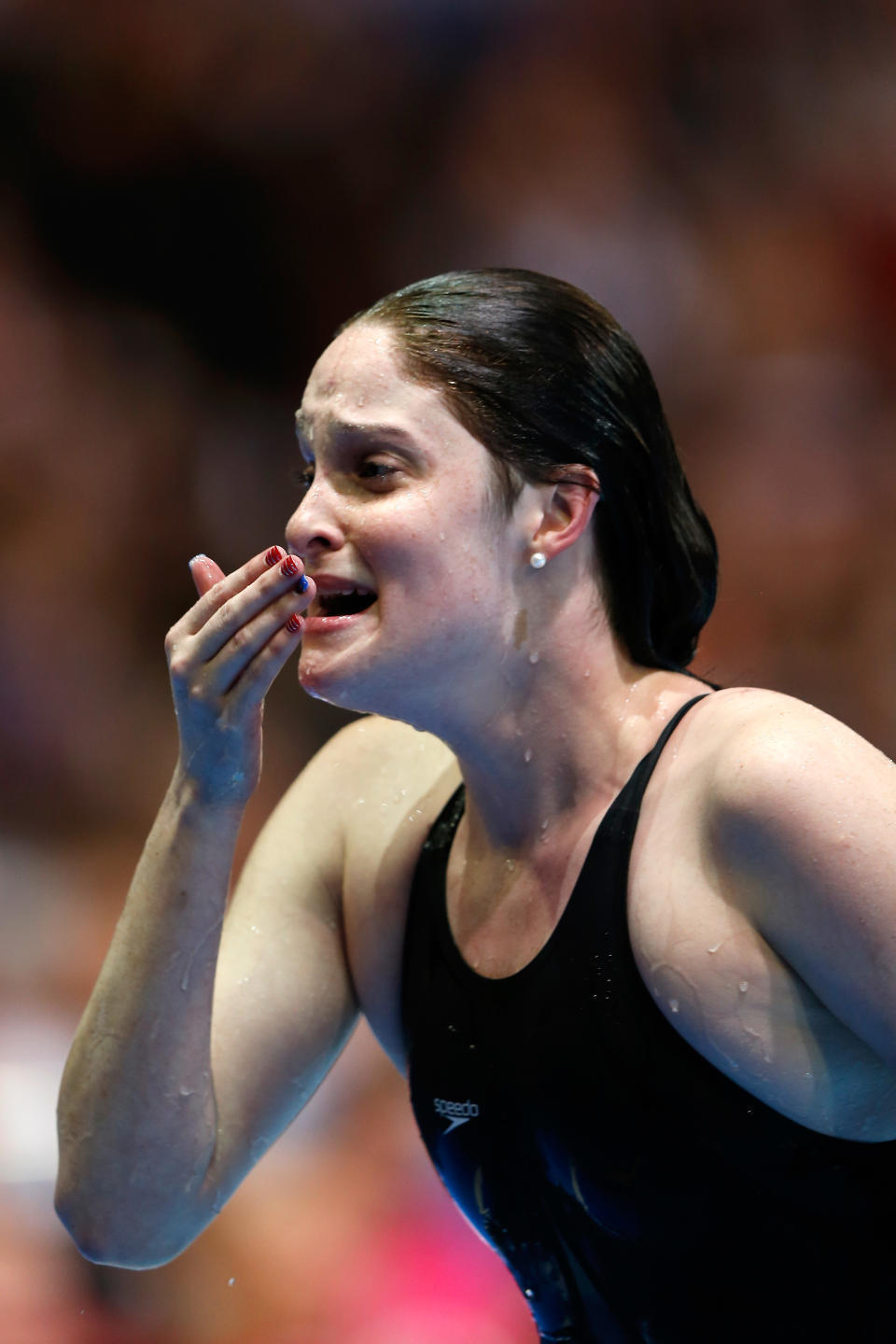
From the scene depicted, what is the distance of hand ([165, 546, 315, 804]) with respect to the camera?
0.82 meters

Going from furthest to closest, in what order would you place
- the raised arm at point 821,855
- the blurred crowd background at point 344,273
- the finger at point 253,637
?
the blurred crowd background at point 344,273 < the finger at point 253,637 < the raised arm at point 821,855

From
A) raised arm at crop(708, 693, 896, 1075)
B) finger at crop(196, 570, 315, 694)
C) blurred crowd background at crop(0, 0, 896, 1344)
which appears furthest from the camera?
blurred crowd background at crop(0, 0, 896, 1344)

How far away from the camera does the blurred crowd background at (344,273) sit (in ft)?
7.14

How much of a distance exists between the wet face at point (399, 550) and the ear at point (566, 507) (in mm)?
16

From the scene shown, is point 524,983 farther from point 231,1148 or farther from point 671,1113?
point 231,1148

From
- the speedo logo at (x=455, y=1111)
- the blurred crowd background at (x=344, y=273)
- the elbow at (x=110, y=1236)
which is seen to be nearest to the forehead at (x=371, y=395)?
the speedo logo at (x=455, y=1111)

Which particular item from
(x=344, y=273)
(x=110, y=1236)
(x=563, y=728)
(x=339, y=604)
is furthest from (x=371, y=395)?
(x=344, y=273)

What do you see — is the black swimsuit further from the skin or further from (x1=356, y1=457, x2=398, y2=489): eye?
(x1=356, y1=457, x2=398, y2=489): eye

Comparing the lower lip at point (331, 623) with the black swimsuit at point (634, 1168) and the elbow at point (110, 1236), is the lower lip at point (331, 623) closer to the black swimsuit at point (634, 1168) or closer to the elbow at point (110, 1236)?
the black swimsuit at point (634, 1168)

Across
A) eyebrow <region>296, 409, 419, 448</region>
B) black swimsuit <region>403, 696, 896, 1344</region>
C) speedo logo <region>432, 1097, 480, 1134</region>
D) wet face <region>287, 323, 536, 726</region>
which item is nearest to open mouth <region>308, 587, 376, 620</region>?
wet face <region>287, 323, 536, 726</region>

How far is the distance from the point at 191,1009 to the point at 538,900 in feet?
0.79

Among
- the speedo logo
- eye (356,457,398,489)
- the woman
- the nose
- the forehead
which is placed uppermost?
the forehead

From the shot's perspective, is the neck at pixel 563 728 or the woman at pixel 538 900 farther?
the neck at pixel 563 728

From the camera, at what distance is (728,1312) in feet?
2.65
